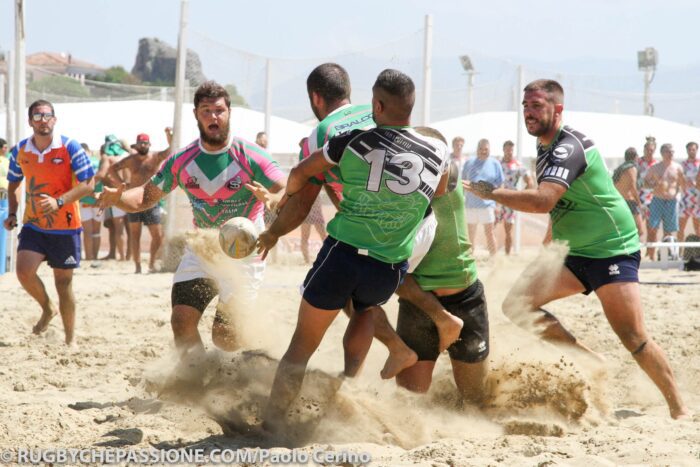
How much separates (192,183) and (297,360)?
1711 millimetres

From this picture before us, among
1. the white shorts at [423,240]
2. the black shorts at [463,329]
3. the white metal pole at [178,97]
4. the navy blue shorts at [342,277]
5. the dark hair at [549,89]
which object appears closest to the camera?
the navy blue shorts at [342,277]

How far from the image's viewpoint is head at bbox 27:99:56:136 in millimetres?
7527

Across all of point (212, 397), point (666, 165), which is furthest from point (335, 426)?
point (666, 165)

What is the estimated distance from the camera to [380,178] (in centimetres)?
419

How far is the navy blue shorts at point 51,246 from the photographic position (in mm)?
7539

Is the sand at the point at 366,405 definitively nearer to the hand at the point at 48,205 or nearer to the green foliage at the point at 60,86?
the hand at the point at 48,205

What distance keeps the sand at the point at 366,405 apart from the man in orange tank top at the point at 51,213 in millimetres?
613

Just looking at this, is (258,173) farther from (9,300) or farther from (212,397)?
(9,300)

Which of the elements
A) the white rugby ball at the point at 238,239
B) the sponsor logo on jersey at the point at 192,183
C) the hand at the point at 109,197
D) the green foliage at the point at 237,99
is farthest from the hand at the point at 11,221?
the green foliage at the point at 237,99

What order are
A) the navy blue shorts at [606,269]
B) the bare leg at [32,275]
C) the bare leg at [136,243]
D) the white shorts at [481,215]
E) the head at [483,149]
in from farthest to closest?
the white shorts at [481,215]
the head at [483,149]
the bare leg at [136,243]
the bare leg at [32,275]
the navy blue shorts at [606,269]

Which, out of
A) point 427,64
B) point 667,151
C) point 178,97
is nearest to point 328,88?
point 178,97

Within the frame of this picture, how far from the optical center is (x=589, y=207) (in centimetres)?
539

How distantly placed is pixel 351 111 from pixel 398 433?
1689mm

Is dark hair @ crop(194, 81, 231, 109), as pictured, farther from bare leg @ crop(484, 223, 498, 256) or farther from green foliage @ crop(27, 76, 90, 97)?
green foliage @ crop(27, 76, 90, 97)
